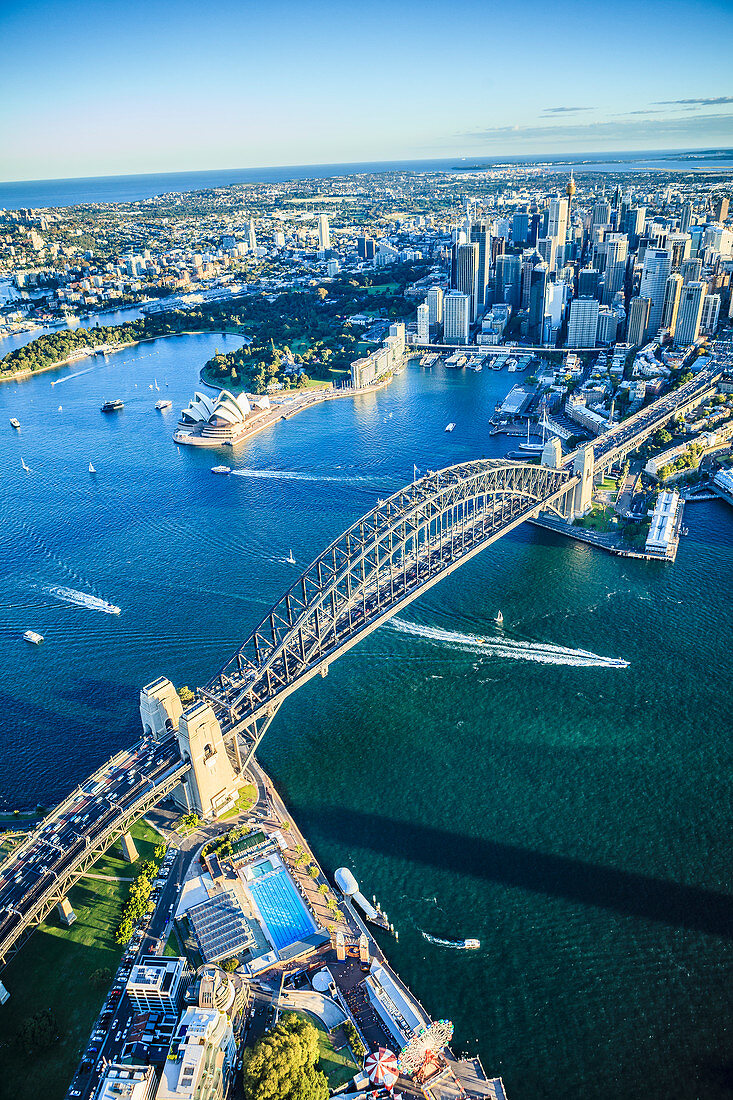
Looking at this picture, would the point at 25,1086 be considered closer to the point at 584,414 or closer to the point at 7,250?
the point at 584,414

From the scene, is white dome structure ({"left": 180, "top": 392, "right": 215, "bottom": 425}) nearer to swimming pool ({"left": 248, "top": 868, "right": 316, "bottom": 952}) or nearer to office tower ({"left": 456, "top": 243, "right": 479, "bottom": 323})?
office tower ({"left": 456, "top": 243, "right": 479, "bottom": 323})

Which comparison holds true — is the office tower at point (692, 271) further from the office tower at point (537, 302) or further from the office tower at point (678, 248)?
the office tower at point (537, 302)

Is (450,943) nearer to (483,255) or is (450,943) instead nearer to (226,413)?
(226,413)

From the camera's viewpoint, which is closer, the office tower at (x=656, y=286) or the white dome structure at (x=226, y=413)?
the white dome structure at (x=226, y=413)

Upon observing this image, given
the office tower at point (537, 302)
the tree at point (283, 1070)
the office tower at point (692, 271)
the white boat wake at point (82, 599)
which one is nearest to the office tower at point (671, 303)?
the office tower at point (692, 271)

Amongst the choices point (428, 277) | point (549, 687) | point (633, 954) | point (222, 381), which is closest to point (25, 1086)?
point (633, 954)

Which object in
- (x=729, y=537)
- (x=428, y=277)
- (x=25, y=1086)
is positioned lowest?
(x=25, y=1086)
